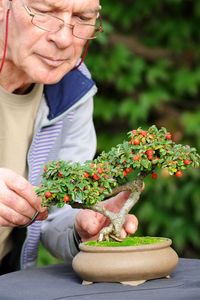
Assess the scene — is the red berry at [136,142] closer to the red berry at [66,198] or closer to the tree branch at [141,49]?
the red berry at [66,198]

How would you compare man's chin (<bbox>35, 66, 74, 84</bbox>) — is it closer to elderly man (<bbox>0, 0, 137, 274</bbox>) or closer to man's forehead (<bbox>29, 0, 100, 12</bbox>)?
elderly man (<bbox>0, 0, 137, 274</bbox>)

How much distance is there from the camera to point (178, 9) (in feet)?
14.8

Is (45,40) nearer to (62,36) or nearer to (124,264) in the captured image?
(62,36)

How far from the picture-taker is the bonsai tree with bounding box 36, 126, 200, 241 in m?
1.93

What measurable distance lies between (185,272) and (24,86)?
79cm

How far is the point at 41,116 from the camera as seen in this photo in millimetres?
2502

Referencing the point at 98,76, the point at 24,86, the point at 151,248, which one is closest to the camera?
the point at 151,248

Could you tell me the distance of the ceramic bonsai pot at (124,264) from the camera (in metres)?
1.89

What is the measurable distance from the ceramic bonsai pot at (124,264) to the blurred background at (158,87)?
2.35 m

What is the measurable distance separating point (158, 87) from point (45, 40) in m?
2.22

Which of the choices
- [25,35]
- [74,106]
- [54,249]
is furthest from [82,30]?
[54,249]

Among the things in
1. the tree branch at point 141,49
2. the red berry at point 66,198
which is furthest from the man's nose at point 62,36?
the tree branch at point 141,49

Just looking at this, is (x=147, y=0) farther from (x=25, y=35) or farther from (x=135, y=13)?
(x=25, y=35)

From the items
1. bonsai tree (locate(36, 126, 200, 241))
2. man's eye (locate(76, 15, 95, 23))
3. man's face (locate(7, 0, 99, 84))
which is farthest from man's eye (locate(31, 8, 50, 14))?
bonsai tree (locate(36, 126, 200, 241))
